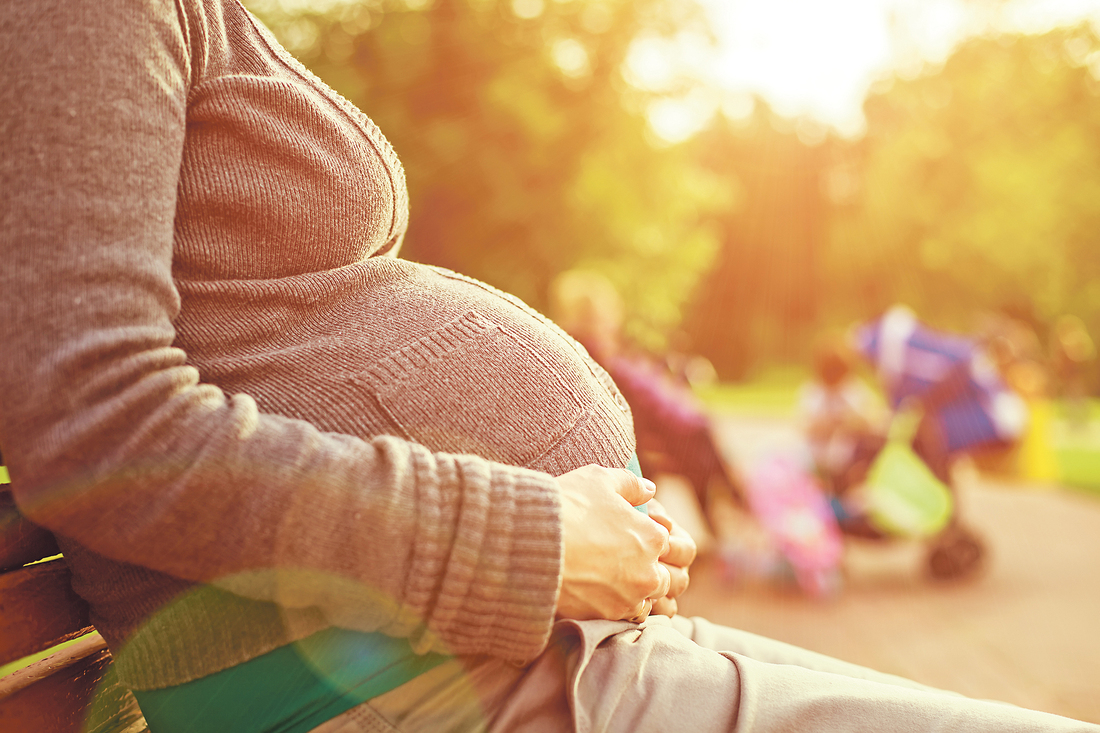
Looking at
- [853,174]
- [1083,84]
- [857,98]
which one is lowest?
[853,174]

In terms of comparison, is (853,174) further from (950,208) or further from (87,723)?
(87,723)

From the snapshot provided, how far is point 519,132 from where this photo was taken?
13.4 metres

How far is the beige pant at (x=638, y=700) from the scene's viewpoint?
3.12 feet

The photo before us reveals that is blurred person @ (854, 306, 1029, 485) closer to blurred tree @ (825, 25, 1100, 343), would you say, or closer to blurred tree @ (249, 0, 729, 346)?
blurred tree @ (249, 0, 729, 346)

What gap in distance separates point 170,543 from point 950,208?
3309 centimetres

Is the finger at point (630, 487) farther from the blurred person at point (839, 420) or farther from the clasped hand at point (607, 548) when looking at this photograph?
the blurred person at point (839, 420)

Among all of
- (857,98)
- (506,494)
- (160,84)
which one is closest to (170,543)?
(506,494)

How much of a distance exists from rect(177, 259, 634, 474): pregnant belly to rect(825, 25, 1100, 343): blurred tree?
864 inches

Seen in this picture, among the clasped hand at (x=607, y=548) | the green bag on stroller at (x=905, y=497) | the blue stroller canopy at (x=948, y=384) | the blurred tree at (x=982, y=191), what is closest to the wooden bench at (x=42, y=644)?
the clasped hand at (x=607, y=548)

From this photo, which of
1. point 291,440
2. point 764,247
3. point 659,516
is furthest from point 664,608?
point 764,247

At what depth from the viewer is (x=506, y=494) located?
892 mm

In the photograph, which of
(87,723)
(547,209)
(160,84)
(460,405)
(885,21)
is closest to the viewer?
(160,84)

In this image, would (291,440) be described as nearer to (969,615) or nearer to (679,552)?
(679,552)

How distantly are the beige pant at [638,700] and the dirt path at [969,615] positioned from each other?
3.27 metres
